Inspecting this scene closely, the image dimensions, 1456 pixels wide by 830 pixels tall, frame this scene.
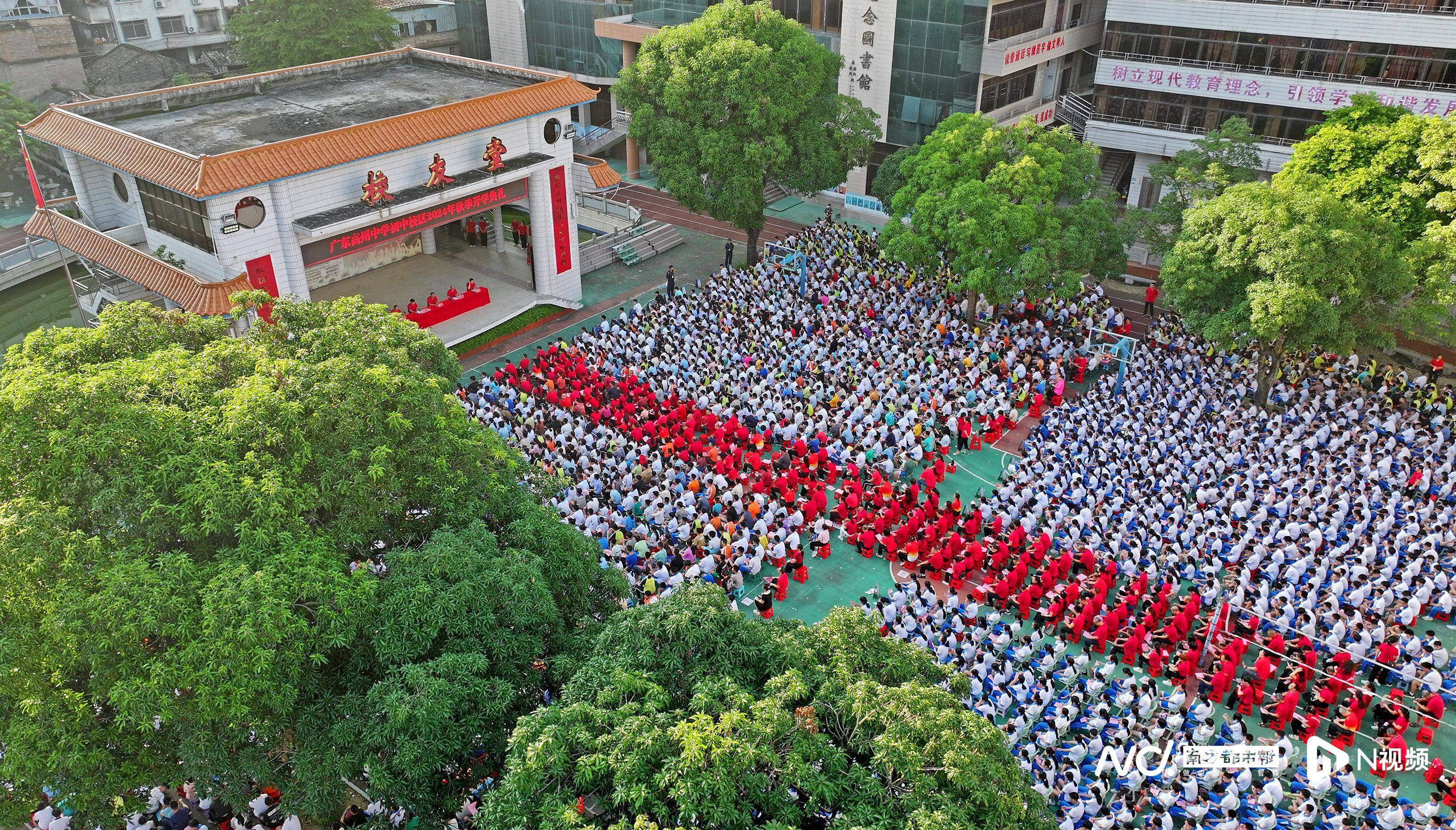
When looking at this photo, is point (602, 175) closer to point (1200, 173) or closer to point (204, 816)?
point (1200, 173)

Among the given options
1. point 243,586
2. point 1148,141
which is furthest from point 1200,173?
point 243,586

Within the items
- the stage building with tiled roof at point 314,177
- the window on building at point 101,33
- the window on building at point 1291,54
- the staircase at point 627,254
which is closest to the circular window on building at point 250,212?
the stage building with tiled roof at point 314,177

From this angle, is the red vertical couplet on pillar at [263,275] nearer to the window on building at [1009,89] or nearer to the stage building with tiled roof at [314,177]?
the stage building with tiled roof at [314,177]

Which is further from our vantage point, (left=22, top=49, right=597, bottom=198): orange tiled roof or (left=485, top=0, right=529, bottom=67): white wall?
(left=485, top=0, right=529, bottom=67): white wall

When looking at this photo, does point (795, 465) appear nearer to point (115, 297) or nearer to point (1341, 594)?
point (1341, 594)

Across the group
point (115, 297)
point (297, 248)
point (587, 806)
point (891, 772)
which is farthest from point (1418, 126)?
point (115, 297)

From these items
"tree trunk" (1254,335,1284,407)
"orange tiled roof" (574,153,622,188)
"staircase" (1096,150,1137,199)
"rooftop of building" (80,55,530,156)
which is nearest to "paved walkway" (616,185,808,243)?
"orange tiled roof" (574,153,622,188)

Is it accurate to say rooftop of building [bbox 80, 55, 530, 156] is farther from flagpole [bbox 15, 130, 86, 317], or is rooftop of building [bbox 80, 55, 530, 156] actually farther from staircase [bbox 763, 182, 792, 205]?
staircase [bbox 763, 182, 792, 205]
